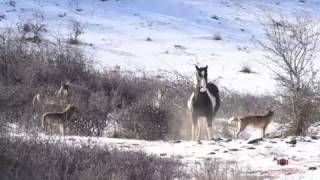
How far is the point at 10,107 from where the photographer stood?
11.0m

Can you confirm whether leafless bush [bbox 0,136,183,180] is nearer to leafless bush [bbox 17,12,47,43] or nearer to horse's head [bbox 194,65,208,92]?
horse's head [bbox 194,65,208,92]

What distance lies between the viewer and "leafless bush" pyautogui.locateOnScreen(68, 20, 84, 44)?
2523cm

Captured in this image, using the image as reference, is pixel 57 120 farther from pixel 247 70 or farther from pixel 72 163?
pixel 247 70

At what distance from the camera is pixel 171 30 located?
30094 mm

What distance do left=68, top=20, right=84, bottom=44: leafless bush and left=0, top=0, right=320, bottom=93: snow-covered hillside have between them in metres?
0.28

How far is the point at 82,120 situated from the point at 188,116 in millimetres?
2239

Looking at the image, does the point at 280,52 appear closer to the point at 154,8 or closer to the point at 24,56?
the point at 24,56

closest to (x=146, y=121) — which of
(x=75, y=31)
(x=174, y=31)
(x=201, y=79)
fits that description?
(x=201, y=79)

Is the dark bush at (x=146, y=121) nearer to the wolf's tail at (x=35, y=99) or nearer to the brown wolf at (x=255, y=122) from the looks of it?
the brown wolf at (x=255, y=122)

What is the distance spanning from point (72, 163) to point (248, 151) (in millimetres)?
3019

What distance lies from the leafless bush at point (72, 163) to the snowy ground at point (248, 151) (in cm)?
62

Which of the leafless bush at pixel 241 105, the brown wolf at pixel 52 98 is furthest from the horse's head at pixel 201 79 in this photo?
the brown wolf at pixel 52 98

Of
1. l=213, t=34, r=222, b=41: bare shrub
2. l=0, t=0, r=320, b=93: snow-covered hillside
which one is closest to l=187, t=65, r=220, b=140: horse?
l=0, t=0, r=320, b=93: snow-covered hillside

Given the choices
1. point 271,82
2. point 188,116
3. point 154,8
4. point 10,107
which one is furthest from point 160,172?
point 154,8
